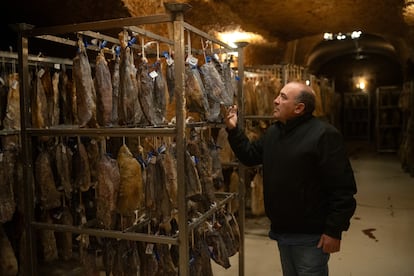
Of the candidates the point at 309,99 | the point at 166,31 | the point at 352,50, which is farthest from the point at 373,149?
the point at 309,99

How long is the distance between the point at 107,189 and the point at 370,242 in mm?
3648

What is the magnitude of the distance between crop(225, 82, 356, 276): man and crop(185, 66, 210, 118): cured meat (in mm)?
477

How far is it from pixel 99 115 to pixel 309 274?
1598 mm

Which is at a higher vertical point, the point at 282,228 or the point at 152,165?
the point at 152,165

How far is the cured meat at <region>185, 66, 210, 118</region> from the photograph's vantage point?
2.49m

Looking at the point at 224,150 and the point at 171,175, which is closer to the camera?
the point at 171,175

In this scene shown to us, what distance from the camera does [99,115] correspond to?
8.30ft

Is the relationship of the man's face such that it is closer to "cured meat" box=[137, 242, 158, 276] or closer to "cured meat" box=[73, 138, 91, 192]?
"cured meat" box=[137, 242, 158, 276]

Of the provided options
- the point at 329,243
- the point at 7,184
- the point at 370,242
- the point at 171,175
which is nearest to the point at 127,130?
the point at 171,175

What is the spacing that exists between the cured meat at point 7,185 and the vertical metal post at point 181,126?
169 cm

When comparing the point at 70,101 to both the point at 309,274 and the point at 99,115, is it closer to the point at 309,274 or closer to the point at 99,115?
the point at 99,115

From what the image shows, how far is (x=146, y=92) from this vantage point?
2.44 metres

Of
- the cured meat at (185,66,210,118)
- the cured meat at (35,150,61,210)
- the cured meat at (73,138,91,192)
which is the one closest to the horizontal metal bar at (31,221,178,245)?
the cured meat at (35,150,61,210)

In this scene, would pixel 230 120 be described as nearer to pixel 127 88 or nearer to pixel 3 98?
pixel 127 88
